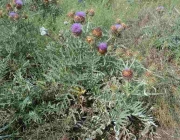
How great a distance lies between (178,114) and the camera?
9.18 feet

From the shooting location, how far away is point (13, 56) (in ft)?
9.13

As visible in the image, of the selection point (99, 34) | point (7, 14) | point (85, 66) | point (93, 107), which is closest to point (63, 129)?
point (93, 107)

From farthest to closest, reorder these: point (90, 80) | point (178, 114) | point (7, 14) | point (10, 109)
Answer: point (7, 14), point (178, 114), point (90, 80), point (10, 109)

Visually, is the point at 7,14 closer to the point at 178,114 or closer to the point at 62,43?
the point at 62,43

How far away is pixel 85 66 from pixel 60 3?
1818 millimetres

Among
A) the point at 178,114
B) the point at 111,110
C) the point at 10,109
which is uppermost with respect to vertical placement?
the point at 10,109

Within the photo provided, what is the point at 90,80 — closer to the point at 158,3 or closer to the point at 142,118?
the point at 142,118

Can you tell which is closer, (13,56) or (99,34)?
(99,34)

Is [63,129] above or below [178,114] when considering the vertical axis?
above

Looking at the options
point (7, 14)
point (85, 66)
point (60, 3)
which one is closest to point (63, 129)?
point (85, 66)

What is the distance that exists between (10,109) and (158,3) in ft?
9.09

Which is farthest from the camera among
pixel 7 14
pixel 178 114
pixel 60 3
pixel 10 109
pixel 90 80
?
pixel 60 3

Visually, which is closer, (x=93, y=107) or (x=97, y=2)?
(x=93, y=107)

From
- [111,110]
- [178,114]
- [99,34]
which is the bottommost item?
[178,114]
